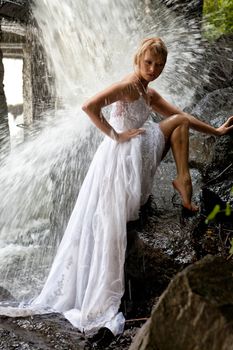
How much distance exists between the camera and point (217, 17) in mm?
7117

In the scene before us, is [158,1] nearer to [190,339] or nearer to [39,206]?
[39,206]

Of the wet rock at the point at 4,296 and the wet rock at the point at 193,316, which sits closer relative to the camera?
the wet rock at the point at 193,316

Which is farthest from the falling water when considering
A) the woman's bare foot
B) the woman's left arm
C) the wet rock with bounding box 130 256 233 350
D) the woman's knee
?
the wet rock with bounding box 130 256 233 350

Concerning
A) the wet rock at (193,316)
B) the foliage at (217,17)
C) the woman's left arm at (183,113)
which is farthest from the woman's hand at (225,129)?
the foliage at (217,17)

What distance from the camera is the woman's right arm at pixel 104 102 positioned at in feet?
12.1

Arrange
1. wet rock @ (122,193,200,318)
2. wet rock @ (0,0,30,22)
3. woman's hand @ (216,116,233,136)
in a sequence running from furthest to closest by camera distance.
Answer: wet rock @ (0,0,30,22) < woman's hand @ (216,116,233,136) < wet rock @ (122,193,200,318)

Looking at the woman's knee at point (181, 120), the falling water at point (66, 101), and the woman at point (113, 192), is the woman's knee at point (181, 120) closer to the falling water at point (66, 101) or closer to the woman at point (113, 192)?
the woman at point (113, 192)

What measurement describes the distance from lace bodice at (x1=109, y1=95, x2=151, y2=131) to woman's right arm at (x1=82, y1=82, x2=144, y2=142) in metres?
0.11

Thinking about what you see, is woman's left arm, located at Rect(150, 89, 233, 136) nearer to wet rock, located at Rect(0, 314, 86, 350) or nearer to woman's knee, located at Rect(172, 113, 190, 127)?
woman's knee, located at Rect(172, 113, 190, 127)

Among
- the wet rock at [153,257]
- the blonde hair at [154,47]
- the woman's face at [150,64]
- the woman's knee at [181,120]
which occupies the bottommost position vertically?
the wet rock at [153,257]

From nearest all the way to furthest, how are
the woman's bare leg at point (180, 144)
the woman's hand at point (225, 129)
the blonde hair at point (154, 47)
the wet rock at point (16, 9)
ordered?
the blonde hair at point (154, 47) < the woman's bare leg at point (180, 144) < the woman's hand at point (225, 129) < the wet rock at point (16, 9)

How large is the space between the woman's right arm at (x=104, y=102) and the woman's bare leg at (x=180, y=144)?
0.45 meters

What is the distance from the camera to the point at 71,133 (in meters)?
6.90

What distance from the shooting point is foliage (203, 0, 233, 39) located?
6.74 m
